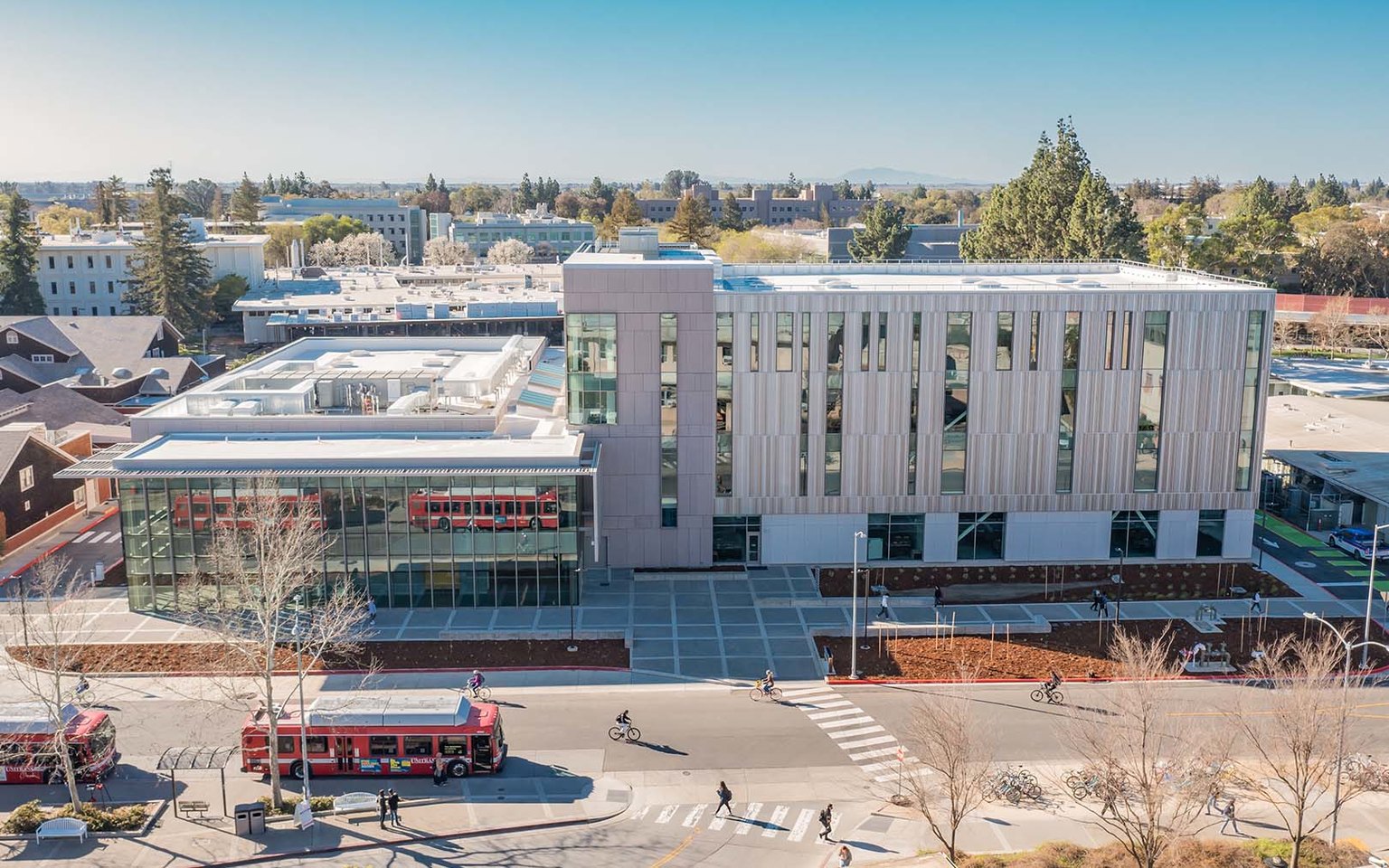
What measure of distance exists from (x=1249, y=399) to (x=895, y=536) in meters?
19.5

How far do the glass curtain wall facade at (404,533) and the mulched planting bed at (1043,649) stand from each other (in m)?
13.5

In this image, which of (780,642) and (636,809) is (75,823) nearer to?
(636,809)

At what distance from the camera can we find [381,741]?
39812 millimetres

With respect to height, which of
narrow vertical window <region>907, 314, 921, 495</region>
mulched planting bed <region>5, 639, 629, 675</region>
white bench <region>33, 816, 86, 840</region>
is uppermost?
narrow vertical window <region>907, 314, 921, 495</region>

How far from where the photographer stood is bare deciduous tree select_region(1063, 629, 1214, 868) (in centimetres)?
3278

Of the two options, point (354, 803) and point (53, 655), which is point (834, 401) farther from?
point (53, 655)

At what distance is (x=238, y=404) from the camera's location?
2346 inches

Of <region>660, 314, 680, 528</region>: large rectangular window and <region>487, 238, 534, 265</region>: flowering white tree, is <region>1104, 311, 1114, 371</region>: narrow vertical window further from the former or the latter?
<region>487, 238, 534, 265</region>: flowering white tree

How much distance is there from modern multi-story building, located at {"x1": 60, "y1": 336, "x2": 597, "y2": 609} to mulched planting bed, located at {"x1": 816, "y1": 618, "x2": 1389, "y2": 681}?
14.1m

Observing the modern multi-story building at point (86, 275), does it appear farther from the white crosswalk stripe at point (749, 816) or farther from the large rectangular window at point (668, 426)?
the white crosswalk stripe at point (749, 816)

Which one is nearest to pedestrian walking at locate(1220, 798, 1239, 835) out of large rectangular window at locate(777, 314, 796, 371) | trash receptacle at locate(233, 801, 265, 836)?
large rectangular window at locate(777, 314, 796, 371)

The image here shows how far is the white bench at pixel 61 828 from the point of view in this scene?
35.6m

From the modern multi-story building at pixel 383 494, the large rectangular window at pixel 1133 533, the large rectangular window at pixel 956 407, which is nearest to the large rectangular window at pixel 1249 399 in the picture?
the large rectangular window at pixel 1133 533

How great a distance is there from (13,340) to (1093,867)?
95.0 metres
